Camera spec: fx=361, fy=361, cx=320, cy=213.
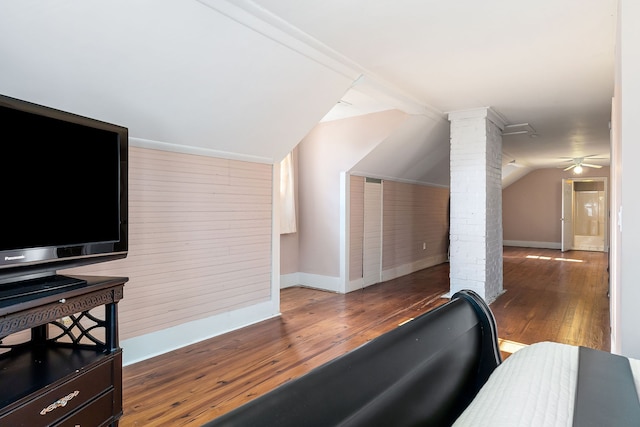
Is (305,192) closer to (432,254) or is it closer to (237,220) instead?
(237,220)

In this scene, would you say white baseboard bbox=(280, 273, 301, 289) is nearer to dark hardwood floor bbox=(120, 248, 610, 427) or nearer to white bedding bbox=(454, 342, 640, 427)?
dark hardwood floor bbox=(120, 248, 610, 427)

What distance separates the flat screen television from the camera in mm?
1558

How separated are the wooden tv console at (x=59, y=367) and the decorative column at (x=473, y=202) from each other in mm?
3941

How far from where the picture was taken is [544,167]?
10.6 meters

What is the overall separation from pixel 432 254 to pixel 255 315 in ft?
16.1

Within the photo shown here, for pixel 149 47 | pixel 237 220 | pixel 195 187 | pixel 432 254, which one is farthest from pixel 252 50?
pixel 432 254

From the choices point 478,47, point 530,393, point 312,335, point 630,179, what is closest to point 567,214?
point 478,47

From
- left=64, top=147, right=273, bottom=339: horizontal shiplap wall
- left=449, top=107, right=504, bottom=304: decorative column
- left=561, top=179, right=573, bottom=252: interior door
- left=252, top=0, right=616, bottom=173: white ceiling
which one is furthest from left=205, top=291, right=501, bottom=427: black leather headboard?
left=561, top=179, right=573, bottom=252: interior door

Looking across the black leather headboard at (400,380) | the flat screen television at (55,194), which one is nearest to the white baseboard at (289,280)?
the flat screen television at (55,194)

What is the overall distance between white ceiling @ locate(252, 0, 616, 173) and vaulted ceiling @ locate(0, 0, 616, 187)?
0.01 m

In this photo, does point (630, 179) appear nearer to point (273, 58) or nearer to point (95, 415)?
point (273, 58)

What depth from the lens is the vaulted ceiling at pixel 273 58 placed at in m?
1.97

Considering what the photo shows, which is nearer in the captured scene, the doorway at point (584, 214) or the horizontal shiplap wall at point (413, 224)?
the horizontal shiplap wall at point (413, 224)

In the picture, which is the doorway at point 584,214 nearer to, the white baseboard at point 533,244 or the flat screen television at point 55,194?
the white baseboard at point 533,244
